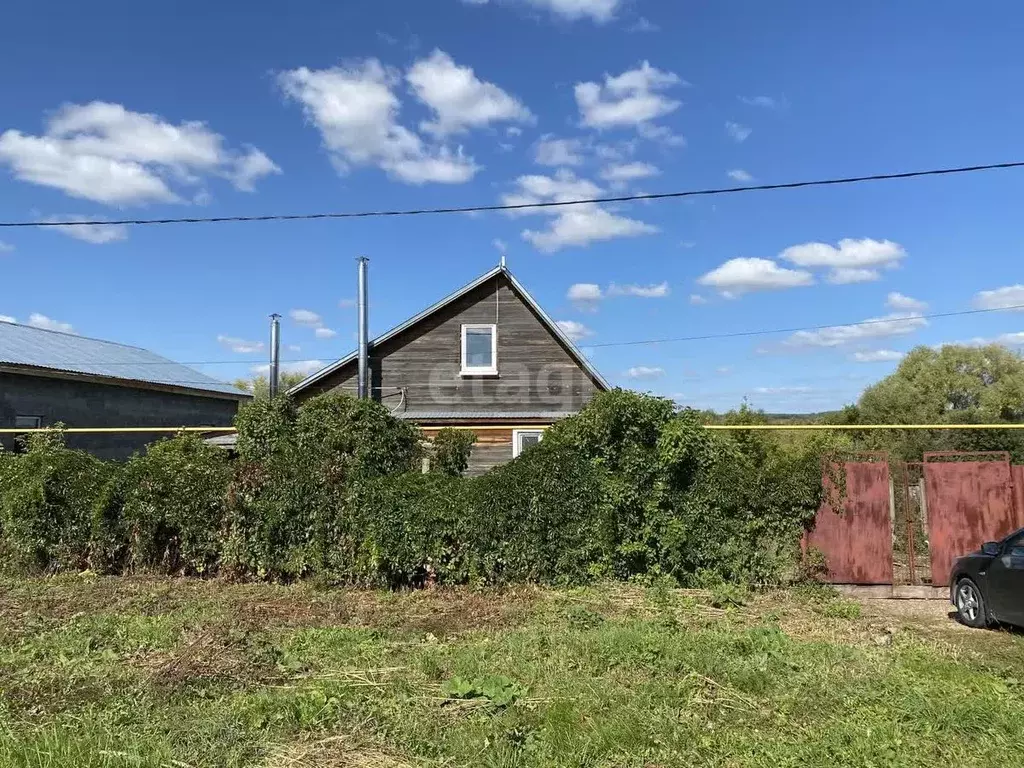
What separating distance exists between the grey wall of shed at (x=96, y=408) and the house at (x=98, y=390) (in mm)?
20

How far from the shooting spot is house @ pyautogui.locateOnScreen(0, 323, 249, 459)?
17109 millimetres

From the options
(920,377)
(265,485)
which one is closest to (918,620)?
(265,485)

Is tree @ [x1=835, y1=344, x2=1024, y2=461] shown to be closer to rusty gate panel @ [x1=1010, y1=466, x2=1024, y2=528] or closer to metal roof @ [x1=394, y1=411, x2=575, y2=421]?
metal roof @ [x1=394, y1=411, x2=575, y2=421]

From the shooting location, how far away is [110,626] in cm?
702

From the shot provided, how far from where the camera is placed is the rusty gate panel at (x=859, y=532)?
9164 mm

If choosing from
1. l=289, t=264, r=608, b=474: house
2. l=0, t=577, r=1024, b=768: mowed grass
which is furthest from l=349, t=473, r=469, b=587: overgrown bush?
l=289, t=264, r=608, b=474: house

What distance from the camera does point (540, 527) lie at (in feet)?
28.9

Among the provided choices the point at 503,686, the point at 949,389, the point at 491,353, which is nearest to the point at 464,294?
the point at 491,353

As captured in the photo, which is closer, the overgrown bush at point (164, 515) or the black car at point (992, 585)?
the black car at point (992, 585)

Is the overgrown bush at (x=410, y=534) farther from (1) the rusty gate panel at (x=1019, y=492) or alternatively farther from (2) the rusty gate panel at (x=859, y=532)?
(1) the rusty gate panel at (x=1019, y=492)

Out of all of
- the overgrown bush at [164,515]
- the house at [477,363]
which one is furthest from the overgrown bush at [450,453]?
the house at [477,363]

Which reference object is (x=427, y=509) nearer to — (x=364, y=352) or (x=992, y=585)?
(x=992, y=585)

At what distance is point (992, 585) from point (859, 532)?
1.80m

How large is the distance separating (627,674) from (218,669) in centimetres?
325
